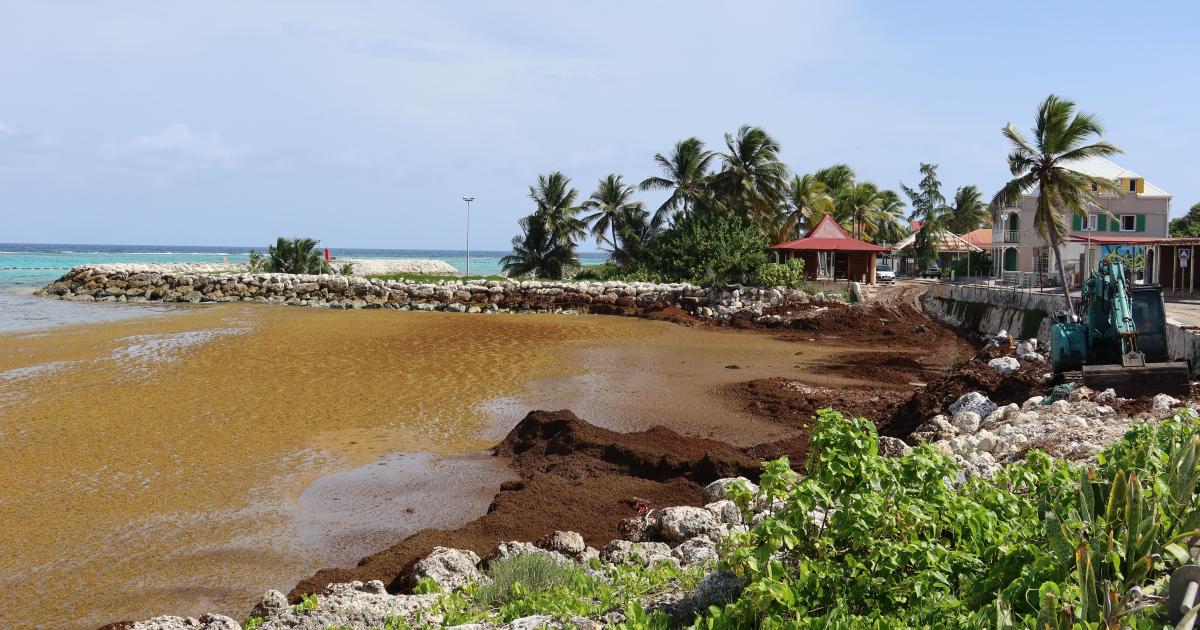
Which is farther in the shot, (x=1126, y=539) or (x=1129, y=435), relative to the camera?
(x=1129, y=435)

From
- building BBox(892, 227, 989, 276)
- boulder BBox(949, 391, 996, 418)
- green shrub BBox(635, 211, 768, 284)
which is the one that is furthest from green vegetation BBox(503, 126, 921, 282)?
boulder BBox(949, 391, 996, 418)

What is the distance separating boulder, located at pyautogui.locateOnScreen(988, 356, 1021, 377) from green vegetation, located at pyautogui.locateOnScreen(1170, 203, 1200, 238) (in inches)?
2107

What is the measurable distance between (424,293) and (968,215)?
5278 cm

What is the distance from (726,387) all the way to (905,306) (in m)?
17.7

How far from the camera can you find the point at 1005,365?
52.8 feet

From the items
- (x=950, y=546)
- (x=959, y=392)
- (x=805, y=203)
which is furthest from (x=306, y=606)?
(x=805, y=203)

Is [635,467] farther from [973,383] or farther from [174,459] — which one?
[973,383]

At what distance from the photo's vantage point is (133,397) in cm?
1516

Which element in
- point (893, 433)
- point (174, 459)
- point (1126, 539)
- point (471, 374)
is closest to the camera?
point (1126, 539)

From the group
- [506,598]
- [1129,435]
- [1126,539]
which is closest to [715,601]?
[506,598]

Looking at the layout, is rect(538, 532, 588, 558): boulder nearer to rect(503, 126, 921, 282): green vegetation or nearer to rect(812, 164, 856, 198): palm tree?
rect(503, 126, 921, 282): green vegetation

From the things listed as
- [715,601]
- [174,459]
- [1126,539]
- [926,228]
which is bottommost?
[174,459]

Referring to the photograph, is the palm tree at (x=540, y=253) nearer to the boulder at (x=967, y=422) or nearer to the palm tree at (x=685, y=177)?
the palm tree at (x=685, y=177)

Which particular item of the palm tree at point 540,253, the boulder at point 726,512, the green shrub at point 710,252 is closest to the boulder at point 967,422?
the boulder at point 726,512
